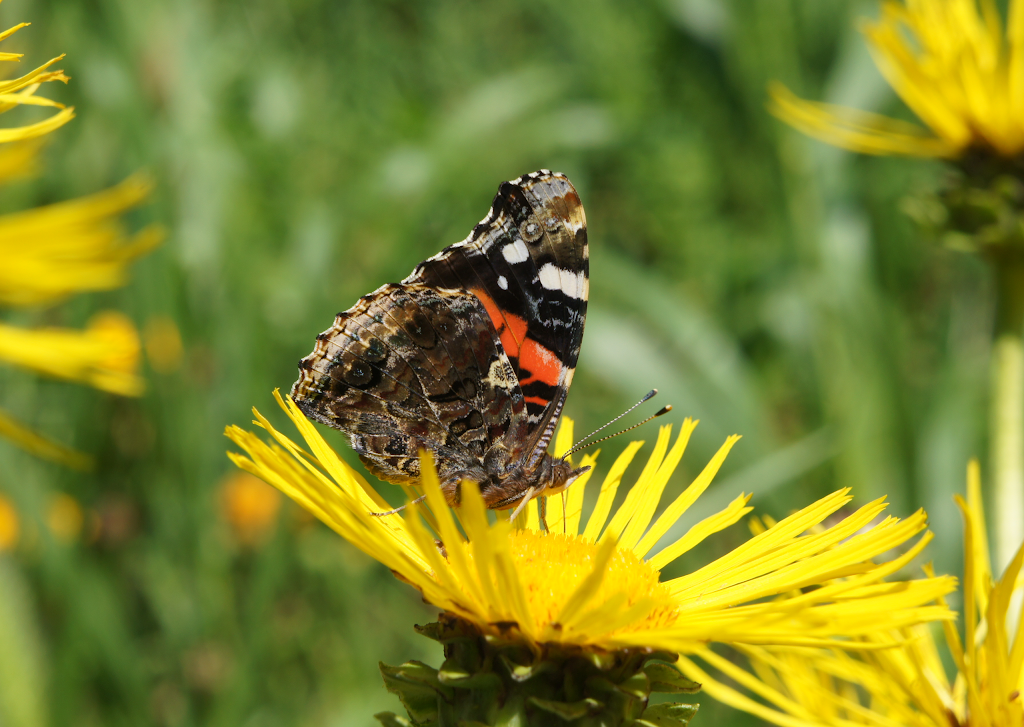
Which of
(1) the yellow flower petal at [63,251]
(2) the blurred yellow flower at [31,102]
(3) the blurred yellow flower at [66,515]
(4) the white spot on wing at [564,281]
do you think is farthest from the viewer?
(3) the blurred yellow flower at [66,515]

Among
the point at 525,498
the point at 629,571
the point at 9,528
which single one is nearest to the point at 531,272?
the point at 525,498

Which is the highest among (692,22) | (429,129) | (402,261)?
(692,22)

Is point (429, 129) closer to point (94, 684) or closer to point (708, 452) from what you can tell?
point (708, 452)

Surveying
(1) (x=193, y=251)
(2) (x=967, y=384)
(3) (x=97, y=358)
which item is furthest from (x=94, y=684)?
(2) (x=967, y=384)

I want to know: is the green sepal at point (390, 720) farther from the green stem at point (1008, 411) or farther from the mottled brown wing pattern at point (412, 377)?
the green stem at point (1008, 411)

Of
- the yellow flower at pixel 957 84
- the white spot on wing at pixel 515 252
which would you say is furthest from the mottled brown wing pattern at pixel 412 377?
the yellow flower at pixel 957 84

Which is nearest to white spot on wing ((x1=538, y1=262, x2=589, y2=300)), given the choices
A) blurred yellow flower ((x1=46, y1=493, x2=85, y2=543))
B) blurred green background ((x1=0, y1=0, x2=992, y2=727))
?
blurred green background ((x1=0, y1=0, x2=992, y2=727))

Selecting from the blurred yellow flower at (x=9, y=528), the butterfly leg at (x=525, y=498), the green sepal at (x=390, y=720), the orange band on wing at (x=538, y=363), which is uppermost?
the blurred yellow flower at (x=9, y=528)
